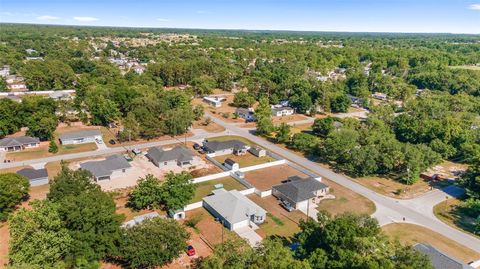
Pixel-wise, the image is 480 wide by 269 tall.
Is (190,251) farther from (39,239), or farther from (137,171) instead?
(137,171)

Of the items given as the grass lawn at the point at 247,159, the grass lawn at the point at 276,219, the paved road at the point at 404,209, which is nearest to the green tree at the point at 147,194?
the grass lawn at the point at 276,219

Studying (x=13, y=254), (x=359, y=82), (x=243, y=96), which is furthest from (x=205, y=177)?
(x=359, y=82)

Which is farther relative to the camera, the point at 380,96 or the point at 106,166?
the point at 380,96

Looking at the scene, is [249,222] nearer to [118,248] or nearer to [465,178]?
[118,248]

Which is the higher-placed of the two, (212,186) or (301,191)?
(301,191)

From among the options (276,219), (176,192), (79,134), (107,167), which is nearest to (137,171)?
(107,167)

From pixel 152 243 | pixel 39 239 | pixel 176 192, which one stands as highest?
pixel 39 239

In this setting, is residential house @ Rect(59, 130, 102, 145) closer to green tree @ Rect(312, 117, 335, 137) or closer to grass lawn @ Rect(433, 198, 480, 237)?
green tree @ Rect(312, 117, 335, 137)
